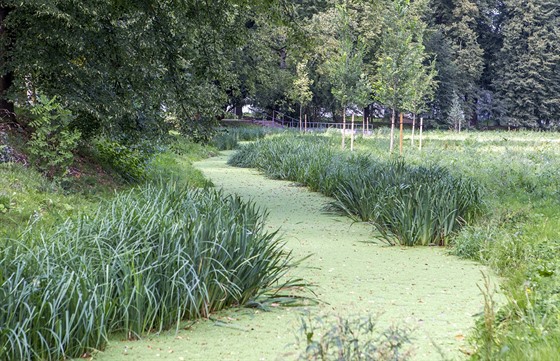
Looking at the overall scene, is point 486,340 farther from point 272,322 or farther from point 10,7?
point 10,7

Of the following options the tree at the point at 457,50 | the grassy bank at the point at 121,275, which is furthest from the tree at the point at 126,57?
the tree at the point at 457,50

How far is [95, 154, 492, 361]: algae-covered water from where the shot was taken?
3.95 m

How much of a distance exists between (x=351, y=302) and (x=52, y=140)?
5825 mm

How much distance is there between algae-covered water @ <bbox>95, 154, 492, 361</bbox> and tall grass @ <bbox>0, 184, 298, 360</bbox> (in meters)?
0.16

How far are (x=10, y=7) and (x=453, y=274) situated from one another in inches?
281

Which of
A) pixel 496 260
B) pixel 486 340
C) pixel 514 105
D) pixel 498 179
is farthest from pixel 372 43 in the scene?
pixel 486 340

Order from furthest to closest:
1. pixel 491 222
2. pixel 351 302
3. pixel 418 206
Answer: pixel 418 206 → pixel 491 222 → pixel 351 302

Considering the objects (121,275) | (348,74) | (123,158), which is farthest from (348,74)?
(121,275)

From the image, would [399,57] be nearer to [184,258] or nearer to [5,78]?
[5,78]

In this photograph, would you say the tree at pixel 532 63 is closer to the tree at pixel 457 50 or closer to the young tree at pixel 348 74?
the tree at pixel 457 50

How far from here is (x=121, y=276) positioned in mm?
4297

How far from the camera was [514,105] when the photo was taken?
5281 cm

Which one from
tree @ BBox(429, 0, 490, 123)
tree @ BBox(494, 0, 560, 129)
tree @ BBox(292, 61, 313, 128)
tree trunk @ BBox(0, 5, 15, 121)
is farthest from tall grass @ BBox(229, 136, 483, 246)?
tree @ BBox(494, 0, 560, 129)

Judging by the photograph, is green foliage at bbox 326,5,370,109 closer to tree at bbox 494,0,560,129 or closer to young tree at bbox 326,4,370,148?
young tree at bbox 326,4,370,148
